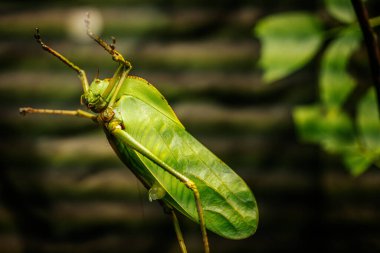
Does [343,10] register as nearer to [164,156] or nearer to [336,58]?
[336,58]

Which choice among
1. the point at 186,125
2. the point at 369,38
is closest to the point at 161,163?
the point at 369,38

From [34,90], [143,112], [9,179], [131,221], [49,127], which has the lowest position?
[131,221]

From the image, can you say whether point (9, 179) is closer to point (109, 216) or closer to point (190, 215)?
point (109, 216)

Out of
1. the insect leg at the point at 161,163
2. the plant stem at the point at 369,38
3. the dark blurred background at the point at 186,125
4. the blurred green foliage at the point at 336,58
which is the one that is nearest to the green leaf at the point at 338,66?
the blurred green foliage at the point at 336,58

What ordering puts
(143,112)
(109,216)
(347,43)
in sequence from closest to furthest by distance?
(143,112) < (347,43) < (109,216)

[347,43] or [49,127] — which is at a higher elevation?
[347,43]

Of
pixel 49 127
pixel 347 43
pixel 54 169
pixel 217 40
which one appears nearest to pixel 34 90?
pixel 49 127

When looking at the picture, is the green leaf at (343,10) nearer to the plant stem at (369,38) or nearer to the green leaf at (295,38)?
the green leaf at (295,38)
